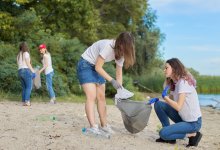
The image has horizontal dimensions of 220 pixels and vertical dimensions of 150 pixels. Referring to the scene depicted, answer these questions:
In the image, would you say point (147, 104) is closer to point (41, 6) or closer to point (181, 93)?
point (181, 93)

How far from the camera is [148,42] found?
159 feet

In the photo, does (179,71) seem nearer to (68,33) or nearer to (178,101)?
(178,101)

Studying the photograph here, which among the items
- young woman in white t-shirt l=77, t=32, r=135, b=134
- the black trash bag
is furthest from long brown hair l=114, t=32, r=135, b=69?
the black trash bag

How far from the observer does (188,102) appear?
8.28m

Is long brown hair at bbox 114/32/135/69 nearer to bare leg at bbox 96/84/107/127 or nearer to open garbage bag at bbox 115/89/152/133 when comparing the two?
open garbage bag at bbox 115/89/152/133

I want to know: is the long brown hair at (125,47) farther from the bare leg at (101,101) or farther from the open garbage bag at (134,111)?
the bare leg at (101,101)

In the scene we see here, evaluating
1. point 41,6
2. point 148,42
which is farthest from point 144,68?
point 41,6

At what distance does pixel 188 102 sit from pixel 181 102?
0.21m

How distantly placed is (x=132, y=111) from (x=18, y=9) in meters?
18.9

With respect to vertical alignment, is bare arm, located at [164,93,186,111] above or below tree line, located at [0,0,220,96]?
below

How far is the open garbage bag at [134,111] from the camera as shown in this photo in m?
8.55

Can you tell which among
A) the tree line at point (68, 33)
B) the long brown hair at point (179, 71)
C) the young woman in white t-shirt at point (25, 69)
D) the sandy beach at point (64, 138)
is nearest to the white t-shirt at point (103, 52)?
the long brown hair at point (179, 71)

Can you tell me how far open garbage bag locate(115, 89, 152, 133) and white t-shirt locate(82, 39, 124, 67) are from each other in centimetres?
64

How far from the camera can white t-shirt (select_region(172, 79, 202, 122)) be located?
8.20 metres
